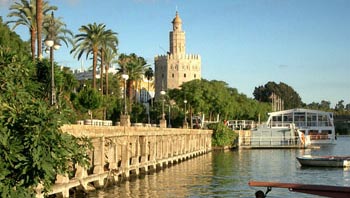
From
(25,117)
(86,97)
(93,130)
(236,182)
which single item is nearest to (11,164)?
(25,117)

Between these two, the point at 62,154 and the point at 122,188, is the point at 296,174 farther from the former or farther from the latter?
the point at 62,154

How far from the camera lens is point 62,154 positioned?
53.9 feet

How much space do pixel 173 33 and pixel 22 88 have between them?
176 meters

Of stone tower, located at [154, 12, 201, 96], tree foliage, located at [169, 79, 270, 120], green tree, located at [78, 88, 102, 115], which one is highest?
stone tower, located at [154, 12, 201, 96]

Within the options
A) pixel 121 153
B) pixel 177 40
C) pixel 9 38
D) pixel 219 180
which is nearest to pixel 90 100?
pixel 9 38

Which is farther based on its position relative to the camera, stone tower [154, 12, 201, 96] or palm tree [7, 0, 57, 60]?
stone tower [154, 12, 201, 96]

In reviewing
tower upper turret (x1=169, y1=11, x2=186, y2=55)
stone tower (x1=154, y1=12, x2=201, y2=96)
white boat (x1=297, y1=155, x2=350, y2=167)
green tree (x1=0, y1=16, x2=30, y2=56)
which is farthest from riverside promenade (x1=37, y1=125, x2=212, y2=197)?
tower upper turret (x1=169, y1=11, x2=186, y2=55)

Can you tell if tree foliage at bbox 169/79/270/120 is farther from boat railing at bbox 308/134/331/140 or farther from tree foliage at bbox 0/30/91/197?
tree foliage at bbox 0/30/91/197

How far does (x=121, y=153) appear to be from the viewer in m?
43.1

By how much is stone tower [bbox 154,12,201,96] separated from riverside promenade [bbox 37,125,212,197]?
108 metres

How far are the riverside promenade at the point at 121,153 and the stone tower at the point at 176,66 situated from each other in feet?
353

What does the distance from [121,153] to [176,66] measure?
143 metres

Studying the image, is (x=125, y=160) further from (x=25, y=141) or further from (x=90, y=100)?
(x=25, y=141)

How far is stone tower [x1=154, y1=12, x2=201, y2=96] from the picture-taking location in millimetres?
184375
